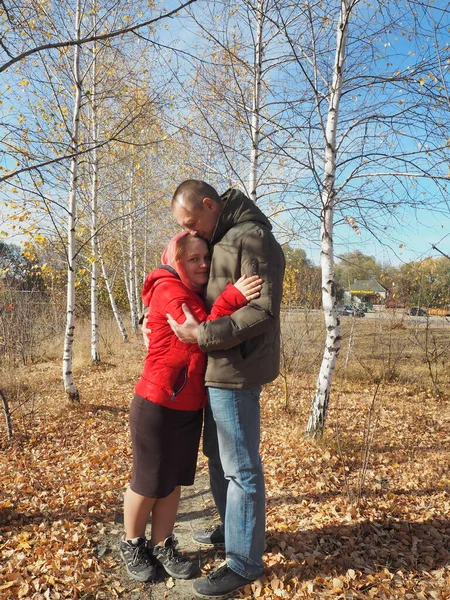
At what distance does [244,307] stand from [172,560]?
1.55 meters

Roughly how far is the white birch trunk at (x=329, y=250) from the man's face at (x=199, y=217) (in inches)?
108

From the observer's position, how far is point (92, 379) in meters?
9.04

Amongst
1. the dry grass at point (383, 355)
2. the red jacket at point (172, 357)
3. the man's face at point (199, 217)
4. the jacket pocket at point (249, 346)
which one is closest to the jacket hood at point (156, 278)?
the red jacket at point (172, 357)

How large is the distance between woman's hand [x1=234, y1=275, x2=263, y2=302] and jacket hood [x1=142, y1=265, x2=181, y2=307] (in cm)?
43

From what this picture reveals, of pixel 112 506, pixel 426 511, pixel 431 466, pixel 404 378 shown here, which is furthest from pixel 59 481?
pixel 404 378

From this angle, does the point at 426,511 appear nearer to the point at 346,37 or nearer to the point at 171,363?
the point at 171,363

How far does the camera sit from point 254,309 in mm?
1930

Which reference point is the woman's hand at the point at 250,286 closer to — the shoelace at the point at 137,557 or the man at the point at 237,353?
the man at the point at 237,353

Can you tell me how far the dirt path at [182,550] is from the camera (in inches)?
91.0

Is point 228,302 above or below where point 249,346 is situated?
above

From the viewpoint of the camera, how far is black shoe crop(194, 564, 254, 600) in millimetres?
2170

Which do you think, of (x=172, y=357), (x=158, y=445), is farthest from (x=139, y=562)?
(x=172, y=357)

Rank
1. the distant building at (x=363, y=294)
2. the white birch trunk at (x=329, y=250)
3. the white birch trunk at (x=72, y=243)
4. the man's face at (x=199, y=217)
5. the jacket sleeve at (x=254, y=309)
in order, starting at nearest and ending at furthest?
the jacket sleeve at (x=254, y=309) < the man's face at (x=199, y=217) < the white birch trunk at (x=329, y=250) < the white birch trunk at (x=72, y=243) < the distant building at (x=363, y=294)

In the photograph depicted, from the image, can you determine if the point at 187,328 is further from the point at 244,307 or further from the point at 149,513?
the point at 149,513
